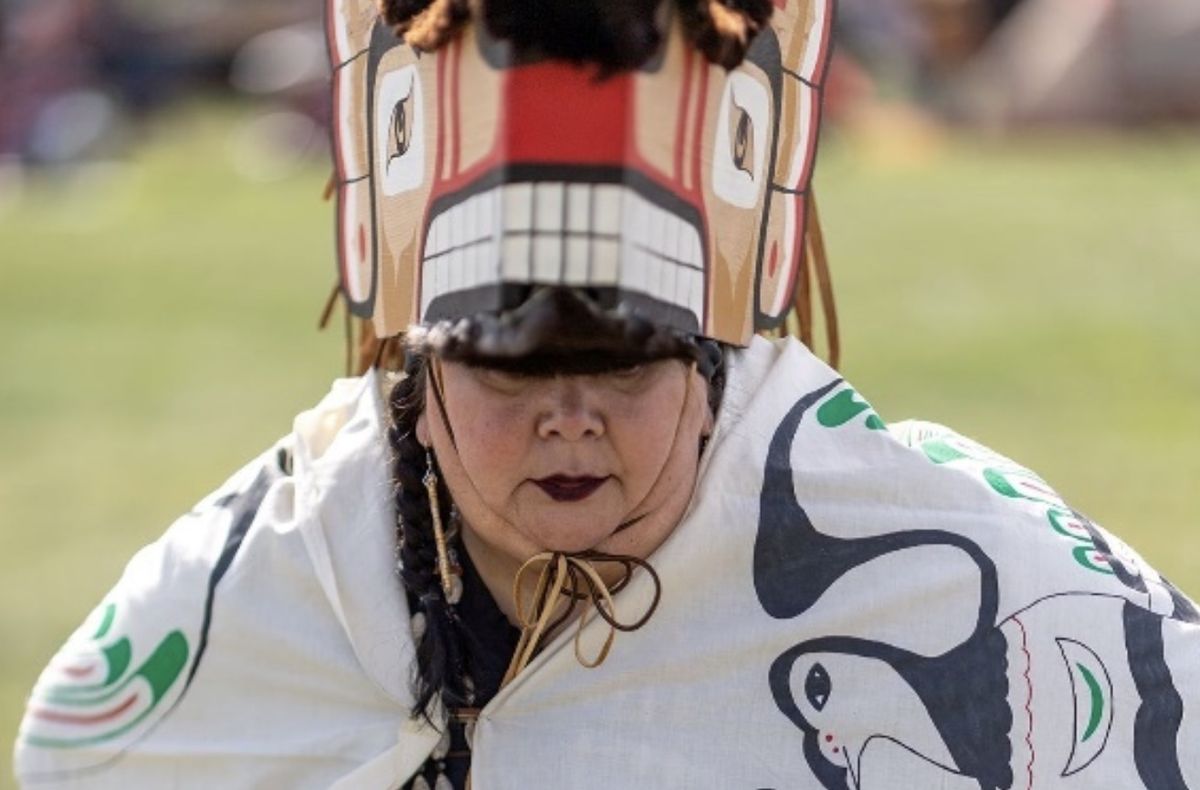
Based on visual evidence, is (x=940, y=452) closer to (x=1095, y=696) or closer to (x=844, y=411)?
(x=844, y=411)

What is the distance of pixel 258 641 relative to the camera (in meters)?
3.23

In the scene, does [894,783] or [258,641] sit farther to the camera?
[258,641]

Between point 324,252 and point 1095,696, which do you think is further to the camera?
point 324,252

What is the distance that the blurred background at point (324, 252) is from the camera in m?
8.32

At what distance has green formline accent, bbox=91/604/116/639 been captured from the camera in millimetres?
3309

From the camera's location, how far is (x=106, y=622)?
10.9 feet

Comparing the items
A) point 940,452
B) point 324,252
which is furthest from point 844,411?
point 324,252

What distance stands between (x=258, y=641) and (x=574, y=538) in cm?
49

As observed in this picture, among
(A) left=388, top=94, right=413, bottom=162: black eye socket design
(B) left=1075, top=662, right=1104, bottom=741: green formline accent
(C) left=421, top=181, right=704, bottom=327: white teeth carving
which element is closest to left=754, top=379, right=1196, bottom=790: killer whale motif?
(B) left=1075, top=662, right=1104, bottom=741: green formline accent

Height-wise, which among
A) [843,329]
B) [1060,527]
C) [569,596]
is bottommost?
[569,596]

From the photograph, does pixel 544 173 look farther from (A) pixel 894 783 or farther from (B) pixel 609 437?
(A) pixel 894 783

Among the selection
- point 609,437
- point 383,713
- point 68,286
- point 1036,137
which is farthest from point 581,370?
point 1036,137

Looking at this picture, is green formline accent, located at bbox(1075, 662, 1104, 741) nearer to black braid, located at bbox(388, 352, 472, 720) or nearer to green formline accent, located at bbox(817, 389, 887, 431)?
green formline accent, located at bbox(817, 389, 887, 431)

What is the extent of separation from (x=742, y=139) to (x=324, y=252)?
9.33 m
